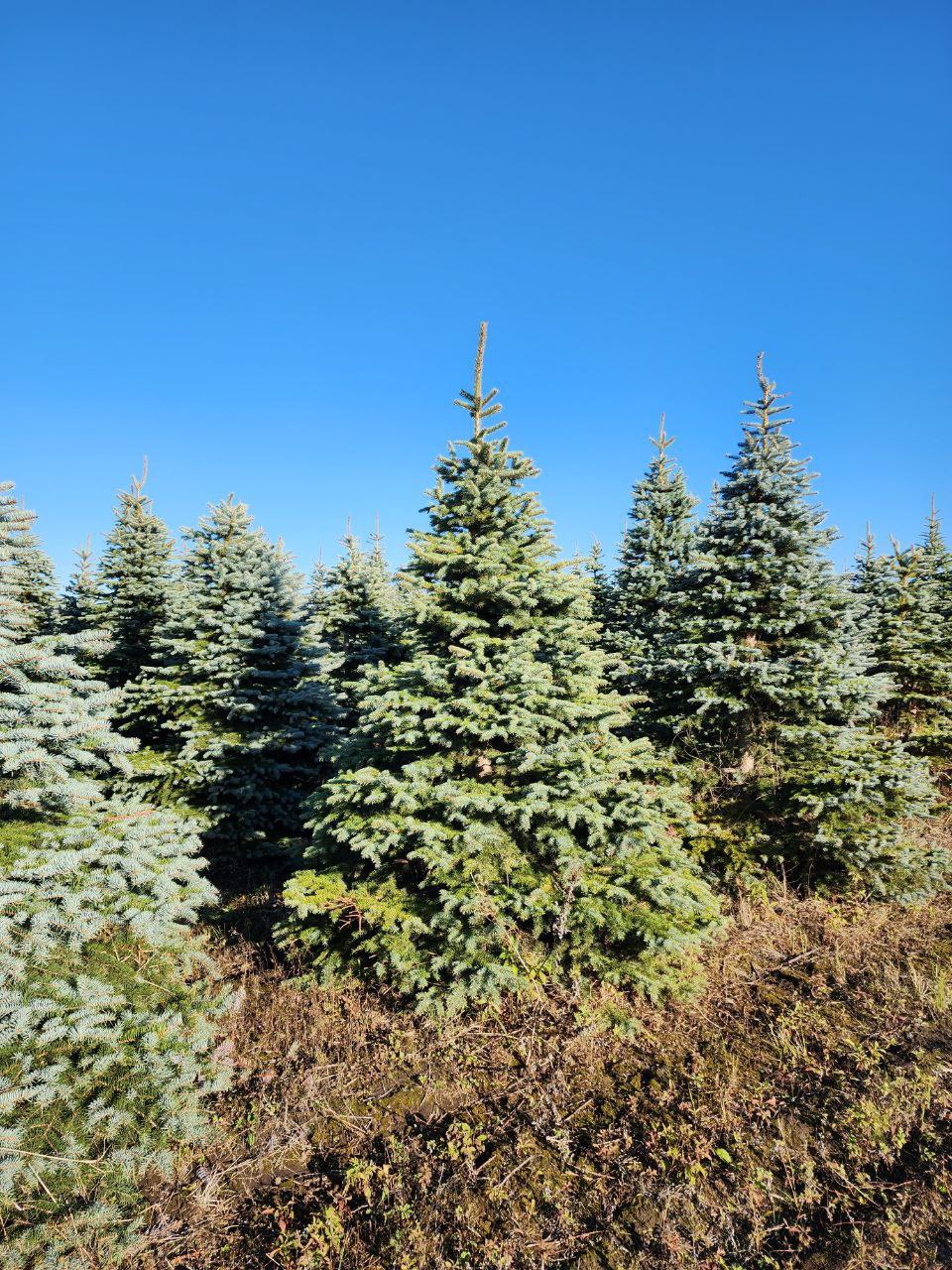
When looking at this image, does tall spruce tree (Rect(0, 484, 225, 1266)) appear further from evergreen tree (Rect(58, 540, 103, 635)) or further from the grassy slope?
evergreen tree (Rect(58, 540, 103, 635))

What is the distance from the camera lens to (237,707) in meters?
10.5

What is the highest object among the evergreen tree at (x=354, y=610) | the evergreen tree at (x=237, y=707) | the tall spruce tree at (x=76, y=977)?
the evergreen tree at (x=354, y=610)

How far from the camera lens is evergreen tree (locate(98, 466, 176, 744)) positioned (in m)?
15.2

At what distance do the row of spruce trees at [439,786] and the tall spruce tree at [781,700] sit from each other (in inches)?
2.1

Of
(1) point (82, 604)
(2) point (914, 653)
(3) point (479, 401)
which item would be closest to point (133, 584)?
(1) point (82, 604)

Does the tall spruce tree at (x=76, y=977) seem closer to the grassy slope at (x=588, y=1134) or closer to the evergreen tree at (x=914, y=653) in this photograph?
the grassy slope at (x=588, y=1134)

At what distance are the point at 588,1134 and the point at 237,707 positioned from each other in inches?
339

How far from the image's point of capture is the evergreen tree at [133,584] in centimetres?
1516

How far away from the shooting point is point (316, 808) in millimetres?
6695

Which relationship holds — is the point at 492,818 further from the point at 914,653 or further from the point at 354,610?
the point at 914,653

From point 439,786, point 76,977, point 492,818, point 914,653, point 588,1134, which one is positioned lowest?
point 588,1134

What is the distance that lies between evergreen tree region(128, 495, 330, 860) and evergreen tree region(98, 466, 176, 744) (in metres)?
3.24

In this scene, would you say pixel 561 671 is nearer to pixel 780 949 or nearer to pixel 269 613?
pixel 780 949

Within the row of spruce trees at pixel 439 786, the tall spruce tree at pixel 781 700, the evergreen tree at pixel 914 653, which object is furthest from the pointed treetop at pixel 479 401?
the evergreen tree at pixel 914 653
